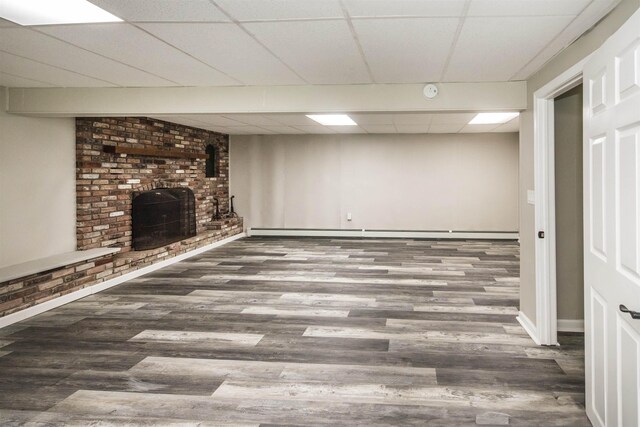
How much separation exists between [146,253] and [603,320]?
539 cm

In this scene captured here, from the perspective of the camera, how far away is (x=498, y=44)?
2895 millimetres

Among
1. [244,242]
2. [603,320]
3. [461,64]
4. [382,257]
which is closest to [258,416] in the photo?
[603,320]

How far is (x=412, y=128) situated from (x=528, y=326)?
4968 millimetres

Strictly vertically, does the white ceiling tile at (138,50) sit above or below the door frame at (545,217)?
above

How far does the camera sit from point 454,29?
261cm

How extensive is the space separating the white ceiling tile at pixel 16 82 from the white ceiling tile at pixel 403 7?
10.3 ft

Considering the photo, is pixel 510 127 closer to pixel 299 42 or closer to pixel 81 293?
pixel 299 42

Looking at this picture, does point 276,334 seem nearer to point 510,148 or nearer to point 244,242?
point 244,242

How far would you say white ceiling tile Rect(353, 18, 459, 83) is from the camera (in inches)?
100

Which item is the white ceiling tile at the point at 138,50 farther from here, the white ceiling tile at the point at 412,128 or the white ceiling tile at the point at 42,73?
the white ceiling tile at the point at 412,128

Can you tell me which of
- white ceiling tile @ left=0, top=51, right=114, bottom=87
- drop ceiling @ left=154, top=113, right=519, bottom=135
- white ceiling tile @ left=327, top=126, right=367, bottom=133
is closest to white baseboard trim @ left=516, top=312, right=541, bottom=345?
drop ceiling @ left=154, top=113, right=519, bottom=135

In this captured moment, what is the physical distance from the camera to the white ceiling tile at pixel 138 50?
2695 millimetres

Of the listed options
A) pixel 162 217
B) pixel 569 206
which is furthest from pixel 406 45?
pixel 162 217

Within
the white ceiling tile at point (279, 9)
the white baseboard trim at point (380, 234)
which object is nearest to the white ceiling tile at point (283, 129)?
the white baseboard trim at point (380, 234)
